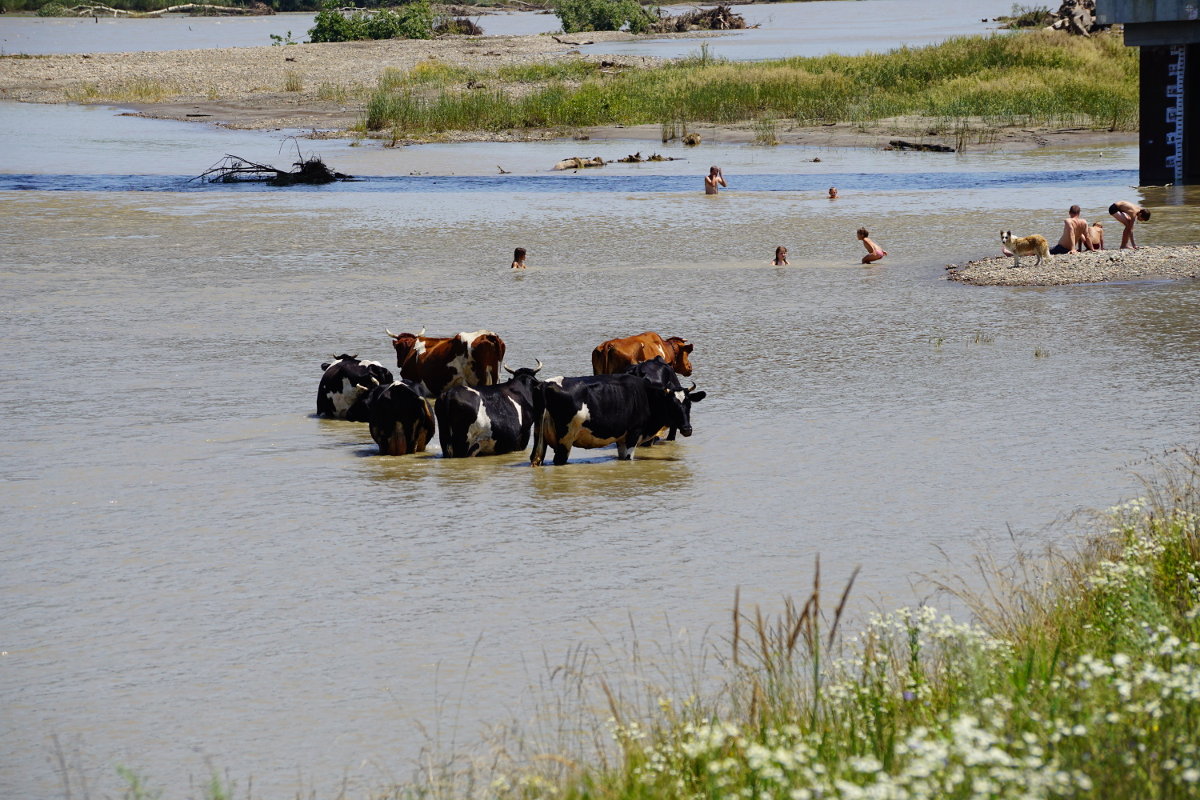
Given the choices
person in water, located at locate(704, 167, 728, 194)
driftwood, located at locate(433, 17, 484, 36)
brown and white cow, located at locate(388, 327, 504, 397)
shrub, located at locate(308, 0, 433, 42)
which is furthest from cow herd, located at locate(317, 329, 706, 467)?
driftwood, located at locate(433, 17, 484, 36)

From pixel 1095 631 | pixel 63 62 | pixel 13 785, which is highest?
pixel 63 62

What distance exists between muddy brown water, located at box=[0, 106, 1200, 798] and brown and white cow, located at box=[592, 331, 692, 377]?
62 cm

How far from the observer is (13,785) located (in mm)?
6566

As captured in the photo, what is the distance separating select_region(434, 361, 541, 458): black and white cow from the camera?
12359mm

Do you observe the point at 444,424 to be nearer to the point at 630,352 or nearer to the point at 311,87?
the point at 630,352

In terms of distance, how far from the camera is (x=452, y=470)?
12.1 meters

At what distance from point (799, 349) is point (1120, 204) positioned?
8.24 m

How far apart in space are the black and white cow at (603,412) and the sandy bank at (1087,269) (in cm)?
968

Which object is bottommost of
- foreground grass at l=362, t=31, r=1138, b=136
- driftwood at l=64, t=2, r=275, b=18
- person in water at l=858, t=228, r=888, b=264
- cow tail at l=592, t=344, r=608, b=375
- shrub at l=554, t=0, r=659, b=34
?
cow tail at l=592, t=344, r=608, b=375

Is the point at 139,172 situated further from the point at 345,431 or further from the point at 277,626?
the point at 277,626

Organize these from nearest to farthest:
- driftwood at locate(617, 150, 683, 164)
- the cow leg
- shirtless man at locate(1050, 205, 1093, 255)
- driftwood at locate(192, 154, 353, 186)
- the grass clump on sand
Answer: the grass clump on sand → the cow leg → shirtless man at locate(1050, 205, 1093, 255) → driftwood at locate(192, 154, 353, 186) → driftwood at locate(617, 150, 683, 164)

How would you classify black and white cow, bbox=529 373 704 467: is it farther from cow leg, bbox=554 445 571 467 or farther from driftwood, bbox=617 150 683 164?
driftwood, bbox=617 150 683 164

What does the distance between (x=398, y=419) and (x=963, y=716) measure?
8463 mm

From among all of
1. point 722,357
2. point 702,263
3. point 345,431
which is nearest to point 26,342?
point 345,431
